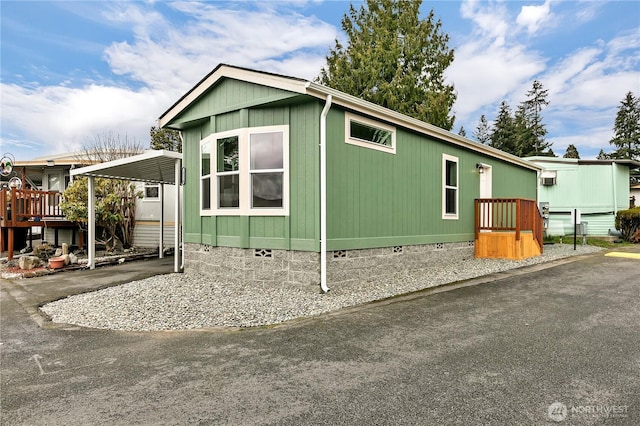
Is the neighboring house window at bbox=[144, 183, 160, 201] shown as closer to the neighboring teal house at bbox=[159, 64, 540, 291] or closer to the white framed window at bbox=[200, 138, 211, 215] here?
the neighboring teal house at bbox=[159, 64, 540, 291]

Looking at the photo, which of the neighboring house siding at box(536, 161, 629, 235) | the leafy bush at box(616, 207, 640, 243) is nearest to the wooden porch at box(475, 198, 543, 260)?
the neighboring house siding at box(536, 161, 629, 235)

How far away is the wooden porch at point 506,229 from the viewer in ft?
31.1

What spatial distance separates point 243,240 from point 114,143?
1121cm

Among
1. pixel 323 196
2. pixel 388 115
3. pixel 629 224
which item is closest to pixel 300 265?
pixel 323 196

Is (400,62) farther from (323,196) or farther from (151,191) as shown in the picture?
(323,196)

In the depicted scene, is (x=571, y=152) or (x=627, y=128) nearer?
(x=627, y=128)

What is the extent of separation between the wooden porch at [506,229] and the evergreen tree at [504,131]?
28.9m

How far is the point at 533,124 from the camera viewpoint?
1460 inches

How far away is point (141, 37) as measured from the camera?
12.6m

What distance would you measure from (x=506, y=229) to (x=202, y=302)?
7821mm

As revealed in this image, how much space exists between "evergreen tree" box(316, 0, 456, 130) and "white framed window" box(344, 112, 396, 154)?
10760 mm

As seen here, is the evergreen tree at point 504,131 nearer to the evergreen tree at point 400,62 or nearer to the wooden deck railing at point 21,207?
the evergreen tree at point 400,62

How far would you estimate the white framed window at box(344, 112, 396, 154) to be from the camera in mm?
6376

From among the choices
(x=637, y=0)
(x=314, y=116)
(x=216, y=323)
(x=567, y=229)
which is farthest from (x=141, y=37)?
(x=567, y=229)
